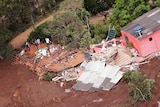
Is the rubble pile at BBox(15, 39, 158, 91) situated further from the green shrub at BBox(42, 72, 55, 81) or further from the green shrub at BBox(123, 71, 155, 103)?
the green shrub at BBox(123, 71, 155, 103)

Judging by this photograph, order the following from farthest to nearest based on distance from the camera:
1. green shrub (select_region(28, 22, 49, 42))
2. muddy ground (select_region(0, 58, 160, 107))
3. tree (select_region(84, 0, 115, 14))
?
tree (select_region(84, 0, 115, 14)) < green shrub (select_region(28, 22, 49, 42)) < muddy ground (select_region(0, 58, 160, 107))

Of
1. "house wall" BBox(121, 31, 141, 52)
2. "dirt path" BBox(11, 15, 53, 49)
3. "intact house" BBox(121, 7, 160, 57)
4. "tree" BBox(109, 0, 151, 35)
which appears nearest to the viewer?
"intact house" BBox(121, 7, 160, 57)

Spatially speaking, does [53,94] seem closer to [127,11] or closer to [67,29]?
[67,29]

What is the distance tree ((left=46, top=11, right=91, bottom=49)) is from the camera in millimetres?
28781

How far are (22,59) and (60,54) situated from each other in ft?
10.2

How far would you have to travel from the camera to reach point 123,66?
2517cm

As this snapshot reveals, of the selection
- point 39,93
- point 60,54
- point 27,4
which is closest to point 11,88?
point 39,93

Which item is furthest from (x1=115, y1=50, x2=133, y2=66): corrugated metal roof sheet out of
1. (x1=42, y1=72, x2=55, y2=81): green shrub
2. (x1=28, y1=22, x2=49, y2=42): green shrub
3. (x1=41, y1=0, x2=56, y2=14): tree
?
(x1=41, y1=0, x2=56, y2=14): tree

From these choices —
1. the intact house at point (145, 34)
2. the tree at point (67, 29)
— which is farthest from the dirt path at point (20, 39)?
the intact house at point (145, 34)

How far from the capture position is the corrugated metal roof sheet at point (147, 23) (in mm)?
25547

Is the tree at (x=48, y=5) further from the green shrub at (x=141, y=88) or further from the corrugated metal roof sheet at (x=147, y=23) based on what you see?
the green shrub at (x=141, y=88)

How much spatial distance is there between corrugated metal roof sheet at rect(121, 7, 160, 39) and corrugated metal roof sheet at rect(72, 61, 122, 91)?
9.74 ft

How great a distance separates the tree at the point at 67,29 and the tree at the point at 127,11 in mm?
2590

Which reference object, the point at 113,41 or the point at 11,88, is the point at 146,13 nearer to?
the point at 113,41
